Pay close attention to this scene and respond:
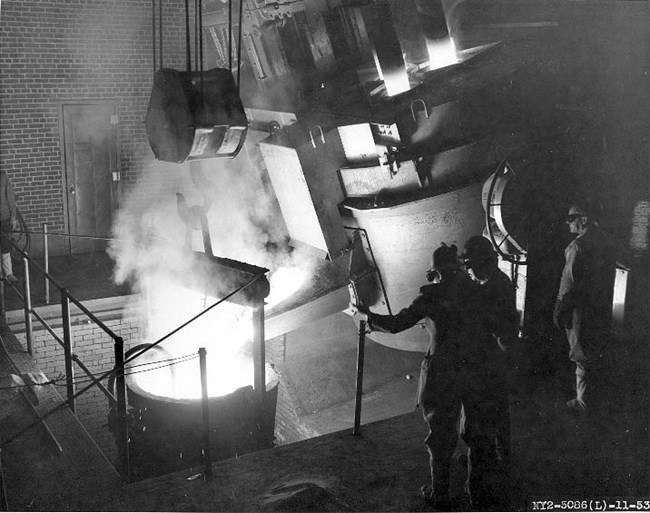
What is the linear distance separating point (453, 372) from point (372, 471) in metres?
1.10

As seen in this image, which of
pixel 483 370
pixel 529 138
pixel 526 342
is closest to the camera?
pixel 483 370

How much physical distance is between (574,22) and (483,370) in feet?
13.1

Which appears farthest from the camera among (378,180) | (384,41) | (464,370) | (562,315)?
(378,180)

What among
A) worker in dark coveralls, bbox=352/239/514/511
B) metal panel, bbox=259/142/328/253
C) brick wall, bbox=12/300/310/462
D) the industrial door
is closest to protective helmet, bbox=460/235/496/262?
worker in dark coveralls, bbox=352/239/514/511

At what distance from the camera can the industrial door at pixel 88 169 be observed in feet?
33.5

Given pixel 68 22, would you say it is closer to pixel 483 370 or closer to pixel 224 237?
pixel 224 237

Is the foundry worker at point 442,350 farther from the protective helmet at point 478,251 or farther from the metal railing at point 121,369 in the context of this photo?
the metal railing at point 121,369

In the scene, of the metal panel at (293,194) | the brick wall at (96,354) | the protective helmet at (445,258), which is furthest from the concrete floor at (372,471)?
the brick wall at (96,354)

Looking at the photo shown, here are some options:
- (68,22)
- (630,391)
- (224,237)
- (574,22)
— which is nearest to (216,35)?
(68,22)

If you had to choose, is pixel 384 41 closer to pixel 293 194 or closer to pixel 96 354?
pixel 293 194

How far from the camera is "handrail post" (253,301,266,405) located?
5246mm

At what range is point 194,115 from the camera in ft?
15.7

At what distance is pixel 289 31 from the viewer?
6949 mm

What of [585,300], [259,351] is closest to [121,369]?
[259,351]
